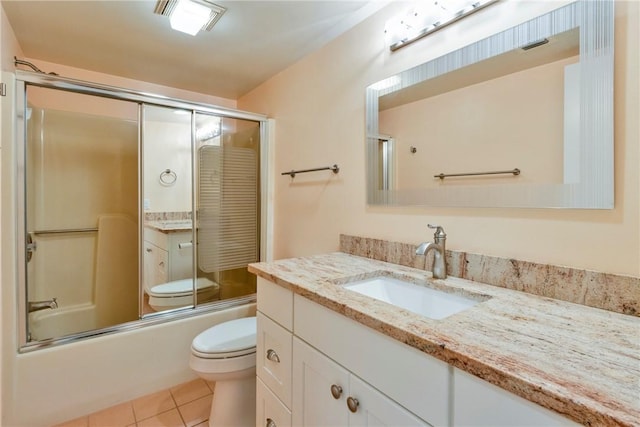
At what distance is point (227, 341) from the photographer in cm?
161

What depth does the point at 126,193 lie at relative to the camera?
89.6 inches

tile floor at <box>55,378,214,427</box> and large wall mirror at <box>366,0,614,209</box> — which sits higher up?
large wall mirror at <box>366,0,614,209</box>

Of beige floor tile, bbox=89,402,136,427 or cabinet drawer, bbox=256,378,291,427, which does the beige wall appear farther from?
beige floor tile, bbox=89,402,136,427

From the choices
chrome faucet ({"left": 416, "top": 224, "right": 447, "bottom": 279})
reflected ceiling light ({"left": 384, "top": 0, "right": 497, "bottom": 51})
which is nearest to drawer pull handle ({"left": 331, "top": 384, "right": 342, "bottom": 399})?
chrome faucet ({"left": 416, "top": 224, "right": 447, "bottom": 279})

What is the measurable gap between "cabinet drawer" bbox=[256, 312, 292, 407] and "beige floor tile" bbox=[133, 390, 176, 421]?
2.85 feet

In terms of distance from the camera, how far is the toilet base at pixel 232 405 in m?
1.53

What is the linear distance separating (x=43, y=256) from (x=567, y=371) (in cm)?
272

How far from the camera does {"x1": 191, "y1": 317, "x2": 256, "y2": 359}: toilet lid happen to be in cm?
150

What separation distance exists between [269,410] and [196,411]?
2.47 ft

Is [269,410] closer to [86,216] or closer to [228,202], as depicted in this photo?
[228,202]

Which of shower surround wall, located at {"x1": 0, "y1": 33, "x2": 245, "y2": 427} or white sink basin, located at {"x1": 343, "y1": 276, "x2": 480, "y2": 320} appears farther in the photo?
shower surround wall, located at {"x1": 0, "y1": 33, "x2": 245, "y2": 427}

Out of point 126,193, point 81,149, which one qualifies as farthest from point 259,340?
point 81,149

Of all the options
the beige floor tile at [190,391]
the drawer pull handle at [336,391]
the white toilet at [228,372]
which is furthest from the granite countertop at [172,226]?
the drawer pull handle at [336,391]

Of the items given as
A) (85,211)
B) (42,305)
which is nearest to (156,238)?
(85,211)
